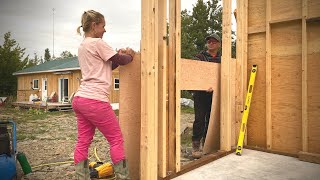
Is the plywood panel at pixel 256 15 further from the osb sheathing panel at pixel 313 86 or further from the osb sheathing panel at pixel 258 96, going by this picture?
the osb sheathing panel at pixel 313 86

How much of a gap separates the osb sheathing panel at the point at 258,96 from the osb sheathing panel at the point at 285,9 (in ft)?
1.19

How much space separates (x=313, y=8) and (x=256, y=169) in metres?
2.44

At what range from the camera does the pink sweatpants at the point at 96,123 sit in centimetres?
231

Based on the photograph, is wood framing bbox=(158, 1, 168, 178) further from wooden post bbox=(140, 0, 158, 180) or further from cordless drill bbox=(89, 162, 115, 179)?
cordless drill bbox=(89, 162, 115, 179)

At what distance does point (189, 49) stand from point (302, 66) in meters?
18.2

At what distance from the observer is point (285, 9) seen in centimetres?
387

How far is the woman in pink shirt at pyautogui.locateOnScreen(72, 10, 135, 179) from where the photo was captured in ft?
7.63

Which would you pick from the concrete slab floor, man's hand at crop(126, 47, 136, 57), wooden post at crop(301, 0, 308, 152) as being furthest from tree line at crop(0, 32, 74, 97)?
wooden post at crop(301, 0, 308, 152)

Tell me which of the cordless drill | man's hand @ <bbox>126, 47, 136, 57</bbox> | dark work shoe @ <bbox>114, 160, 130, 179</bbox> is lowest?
the cordless drill

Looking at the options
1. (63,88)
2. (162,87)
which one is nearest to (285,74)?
(162,87)

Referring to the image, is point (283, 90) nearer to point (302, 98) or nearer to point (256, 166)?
point (302, 98)

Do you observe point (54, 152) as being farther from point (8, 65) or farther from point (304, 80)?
point (8, 65)

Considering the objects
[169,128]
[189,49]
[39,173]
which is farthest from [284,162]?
[189,49]

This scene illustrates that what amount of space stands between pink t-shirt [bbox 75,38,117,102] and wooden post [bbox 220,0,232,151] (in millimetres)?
2130
